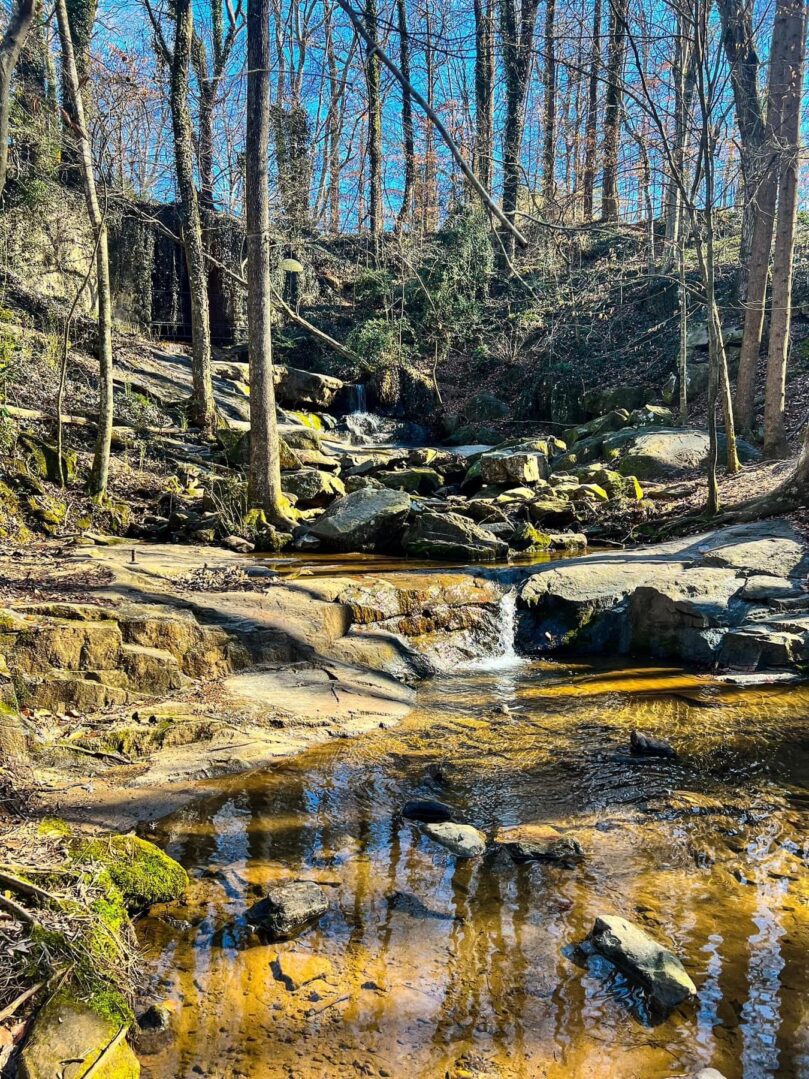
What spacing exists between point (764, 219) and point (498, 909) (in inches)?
539

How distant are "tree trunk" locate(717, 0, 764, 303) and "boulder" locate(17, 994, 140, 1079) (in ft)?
37.3

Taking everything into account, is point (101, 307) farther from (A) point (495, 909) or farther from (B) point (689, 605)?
(A) point (495, 909)

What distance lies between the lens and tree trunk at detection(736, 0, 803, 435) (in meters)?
11.4

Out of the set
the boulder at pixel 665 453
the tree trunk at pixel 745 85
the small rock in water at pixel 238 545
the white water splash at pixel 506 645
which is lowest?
the white water splash at pixel 506 645

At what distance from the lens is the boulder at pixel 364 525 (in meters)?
10.8

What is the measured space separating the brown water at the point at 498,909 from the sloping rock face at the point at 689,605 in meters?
1.38

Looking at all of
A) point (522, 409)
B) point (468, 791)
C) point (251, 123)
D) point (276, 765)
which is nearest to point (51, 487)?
point (251, 123)

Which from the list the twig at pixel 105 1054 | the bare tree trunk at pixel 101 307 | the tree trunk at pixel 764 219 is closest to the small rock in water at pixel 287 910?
the twig at pixel 105 1054

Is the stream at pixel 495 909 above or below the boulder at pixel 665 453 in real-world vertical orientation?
below

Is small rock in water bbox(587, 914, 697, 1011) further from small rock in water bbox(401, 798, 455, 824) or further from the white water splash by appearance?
the white water splash

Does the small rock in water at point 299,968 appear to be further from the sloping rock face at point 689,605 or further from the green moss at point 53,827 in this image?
the sloping rock face at point 689,605

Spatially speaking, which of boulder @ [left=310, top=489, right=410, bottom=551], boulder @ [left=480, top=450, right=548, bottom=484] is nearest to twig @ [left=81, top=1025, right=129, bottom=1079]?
boulder @ [left=310, top=489, right=410, bottom=551]

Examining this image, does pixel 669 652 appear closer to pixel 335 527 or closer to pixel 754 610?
pixel 754 610

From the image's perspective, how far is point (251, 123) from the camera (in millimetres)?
11102
